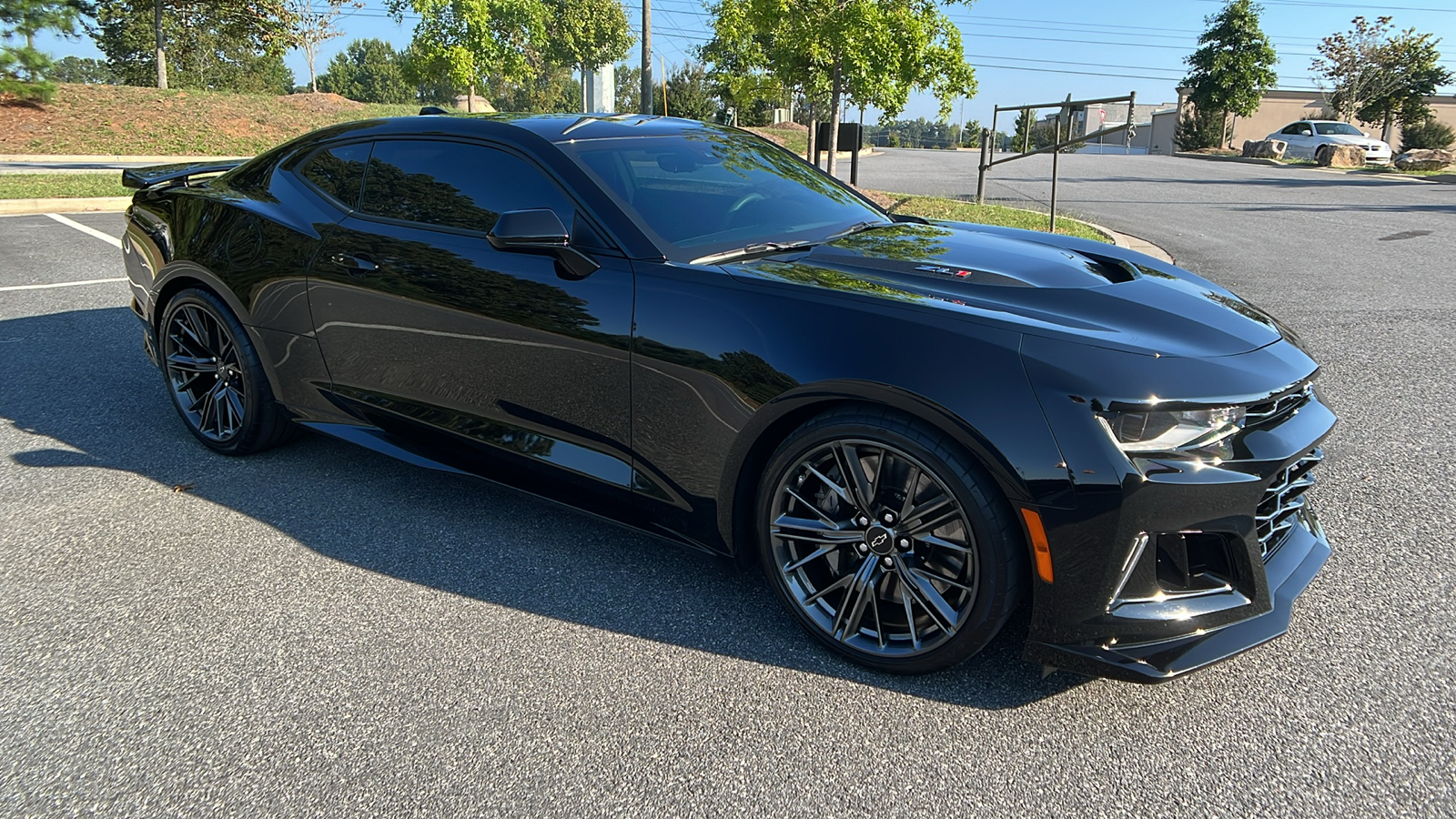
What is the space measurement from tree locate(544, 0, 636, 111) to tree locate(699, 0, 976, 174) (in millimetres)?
48540

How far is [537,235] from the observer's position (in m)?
2.90

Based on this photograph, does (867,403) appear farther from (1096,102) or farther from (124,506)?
(1096,102)

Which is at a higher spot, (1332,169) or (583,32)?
(583,32)

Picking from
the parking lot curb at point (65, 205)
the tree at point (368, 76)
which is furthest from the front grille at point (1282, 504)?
the tree at point (368, 76)

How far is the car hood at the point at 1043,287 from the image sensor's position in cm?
250

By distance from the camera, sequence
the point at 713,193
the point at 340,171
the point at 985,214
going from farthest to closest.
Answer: the point at 985,214, the point at 340,171, the point at 713,193

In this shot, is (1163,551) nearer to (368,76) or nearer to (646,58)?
(646,58)

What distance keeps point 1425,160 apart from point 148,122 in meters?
36.7

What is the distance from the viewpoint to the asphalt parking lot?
7.22 feet

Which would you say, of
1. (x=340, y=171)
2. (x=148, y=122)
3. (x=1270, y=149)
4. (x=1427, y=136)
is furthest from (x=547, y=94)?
(x=340, y=171)

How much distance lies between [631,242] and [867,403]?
3.27ft

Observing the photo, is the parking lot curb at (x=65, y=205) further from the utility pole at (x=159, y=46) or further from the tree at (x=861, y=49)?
the utility pole at (x=159, y=46)

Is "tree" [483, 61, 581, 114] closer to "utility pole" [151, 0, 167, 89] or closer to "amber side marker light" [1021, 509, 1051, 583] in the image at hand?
"utility pole" [151, 0, 167, 89]

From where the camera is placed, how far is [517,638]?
112 inches
